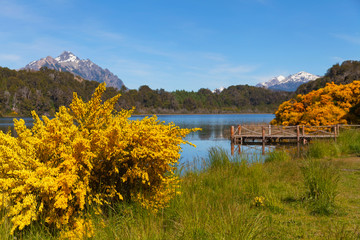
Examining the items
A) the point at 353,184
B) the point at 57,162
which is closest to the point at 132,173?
the point at 57,162

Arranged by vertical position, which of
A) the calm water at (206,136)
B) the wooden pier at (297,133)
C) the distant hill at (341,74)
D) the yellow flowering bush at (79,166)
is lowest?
the calm water at (206,136)

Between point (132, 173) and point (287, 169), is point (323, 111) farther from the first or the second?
point (132, 173)

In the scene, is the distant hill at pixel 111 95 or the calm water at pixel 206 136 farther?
the distant hill at pixel 111 95

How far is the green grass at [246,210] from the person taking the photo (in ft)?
10.8

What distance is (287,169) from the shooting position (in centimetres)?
835

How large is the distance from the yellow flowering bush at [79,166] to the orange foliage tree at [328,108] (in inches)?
894

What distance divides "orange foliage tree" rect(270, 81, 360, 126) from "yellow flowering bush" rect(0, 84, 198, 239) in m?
22.7

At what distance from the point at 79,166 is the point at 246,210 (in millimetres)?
2175

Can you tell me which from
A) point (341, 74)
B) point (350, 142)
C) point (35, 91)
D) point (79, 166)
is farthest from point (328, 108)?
point (35, 91)

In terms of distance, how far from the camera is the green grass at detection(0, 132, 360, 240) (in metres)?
3.29

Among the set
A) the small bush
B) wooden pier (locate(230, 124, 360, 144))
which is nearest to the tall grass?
wooden pier (locate(230, 124, 360, 144))

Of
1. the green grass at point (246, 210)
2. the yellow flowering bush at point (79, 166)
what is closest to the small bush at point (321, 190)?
the green grass at point (246, 210)

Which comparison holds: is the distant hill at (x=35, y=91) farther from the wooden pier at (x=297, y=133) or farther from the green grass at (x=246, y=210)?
the green grass at (x=246, y=210)

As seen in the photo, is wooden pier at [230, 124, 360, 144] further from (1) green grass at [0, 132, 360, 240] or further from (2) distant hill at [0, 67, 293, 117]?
(2) distant hill at [0, 67, 293, 117]
